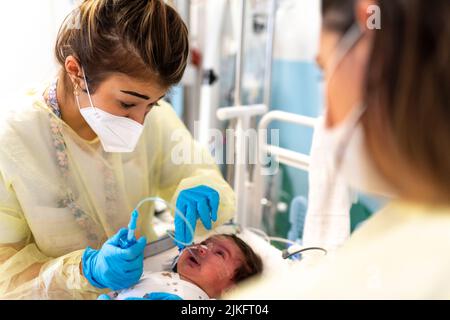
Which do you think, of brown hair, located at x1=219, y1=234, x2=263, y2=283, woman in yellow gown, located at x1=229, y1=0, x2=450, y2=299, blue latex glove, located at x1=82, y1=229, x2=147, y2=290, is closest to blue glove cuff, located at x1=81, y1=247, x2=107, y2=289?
blue latex glove, located at x1=82, y1=229, x2=147, y2=290

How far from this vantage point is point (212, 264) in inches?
51.6

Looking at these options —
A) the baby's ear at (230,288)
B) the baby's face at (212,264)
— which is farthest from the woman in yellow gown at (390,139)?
the baby's face at (212,264)

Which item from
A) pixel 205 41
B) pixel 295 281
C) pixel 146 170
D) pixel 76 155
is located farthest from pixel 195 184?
pixel 205 41

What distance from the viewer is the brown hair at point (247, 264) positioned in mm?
1251

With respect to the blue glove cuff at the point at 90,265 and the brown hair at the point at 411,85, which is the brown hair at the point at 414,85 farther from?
the blue glove cuff at the point at 90,265

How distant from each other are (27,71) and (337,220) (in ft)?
3.44

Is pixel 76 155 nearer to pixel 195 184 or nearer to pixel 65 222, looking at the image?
pixel 65 222

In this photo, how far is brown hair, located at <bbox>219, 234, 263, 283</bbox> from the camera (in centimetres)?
125

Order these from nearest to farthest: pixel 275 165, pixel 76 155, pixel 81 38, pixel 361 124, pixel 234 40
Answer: pixel 361 124 → pixel 81 38 → pixel 76 155 → pixel 275 165 → pixel 234 40

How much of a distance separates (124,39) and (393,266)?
2.65ft

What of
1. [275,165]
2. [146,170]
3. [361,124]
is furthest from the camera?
[275,165]

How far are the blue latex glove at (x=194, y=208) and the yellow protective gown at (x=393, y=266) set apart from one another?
602mm

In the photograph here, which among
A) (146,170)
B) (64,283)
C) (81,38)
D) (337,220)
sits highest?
(81,38)

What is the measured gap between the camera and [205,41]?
2496 mm
